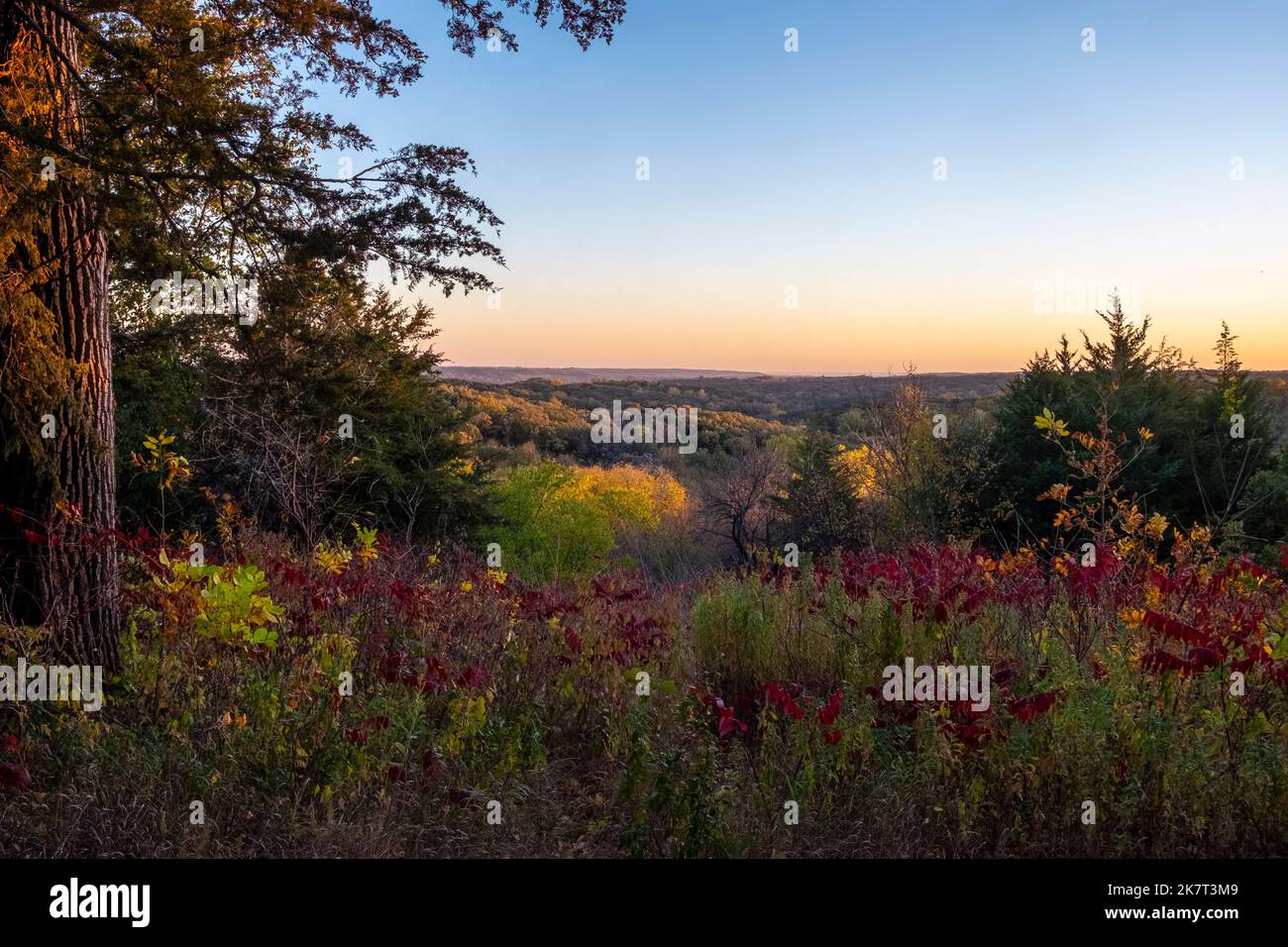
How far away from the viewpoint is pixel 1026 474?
16578 mm

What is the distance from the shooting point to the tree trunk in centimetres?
516

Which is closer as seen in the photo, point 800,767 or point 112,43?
point 800,767

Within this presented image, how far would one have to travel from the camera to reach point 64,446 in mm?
5324

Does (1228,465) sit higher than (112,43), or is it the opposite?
(112,43)

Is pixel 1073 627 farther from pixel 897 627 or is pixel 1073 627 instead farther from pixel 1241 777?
pixel 1241 777

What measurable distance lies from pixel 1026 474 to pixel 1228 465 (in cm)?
319

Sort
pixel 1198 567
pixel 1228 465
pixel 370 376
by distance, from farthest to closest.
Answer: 1. pixel 1228 465
2. pixel 370 376
3. pixel 1198 567

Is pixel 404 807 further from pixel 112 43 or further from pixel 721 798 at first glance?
pixel 112 43

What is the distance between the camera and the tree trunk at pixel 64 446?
516 cm

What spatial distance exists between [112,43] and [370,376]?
28.8 feet

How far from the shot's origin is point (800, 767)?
4266mm

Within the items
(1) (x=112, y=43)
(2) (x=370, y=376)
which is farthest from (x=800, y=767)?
(2) (x=370, y=376)
